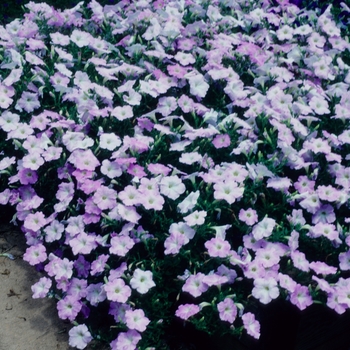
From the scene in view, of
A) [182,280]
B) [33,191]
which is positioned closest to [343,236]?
[182,280]

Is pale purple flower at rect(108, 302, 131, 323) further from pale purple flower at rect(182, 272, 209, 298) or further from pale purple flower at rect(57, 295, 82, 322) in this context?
pale purple flower at rect(182, 272, 209, 298)

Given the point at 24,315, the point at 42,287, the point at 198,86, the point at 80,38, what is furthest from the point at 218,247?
the point at 80,38

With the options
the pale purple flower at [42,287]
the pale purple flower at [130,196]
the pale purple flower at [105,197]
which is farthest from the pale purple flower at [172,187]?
the pale purple flower at [42,287]

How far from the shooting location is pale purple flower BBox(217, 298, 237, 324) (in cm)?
259

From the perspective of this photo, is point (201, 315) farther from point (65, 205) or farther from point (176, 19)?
point (176, 19)

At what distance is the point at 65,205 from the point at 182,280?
724mm

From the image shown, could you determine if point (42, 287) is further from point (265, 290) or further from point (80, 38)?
point (80, 38)

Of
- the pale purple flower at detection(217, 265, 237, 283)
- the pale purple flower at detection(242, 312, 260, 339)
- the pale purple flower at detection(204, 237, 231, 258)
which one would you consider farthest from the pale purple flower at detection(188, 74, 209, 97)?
the pale purple flower at detection(242, 312, 260, 339)

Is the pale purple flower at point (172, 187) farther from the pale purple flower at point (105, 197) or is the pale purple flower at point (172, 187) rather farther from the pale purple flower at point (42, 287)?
the pale purple flower at point (42, 287)

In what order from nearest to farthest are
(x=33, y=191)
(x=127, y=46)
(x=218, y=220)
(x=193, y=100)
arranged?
(x=218, y=220) → (x=33, y=191) → (x=193, y=100) → (x=127, y=46)

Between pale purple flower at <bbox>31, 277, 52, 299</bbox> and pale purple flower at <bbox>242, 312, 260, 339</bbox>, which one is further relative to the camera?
pale purple flower at <bbox>31, 277, 52, 299</bbox>

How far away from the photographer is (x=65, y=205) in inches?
120

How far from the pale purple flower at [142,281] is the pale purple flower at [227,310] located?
1.02 feet

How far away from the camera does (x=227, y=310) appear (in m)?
2.62
